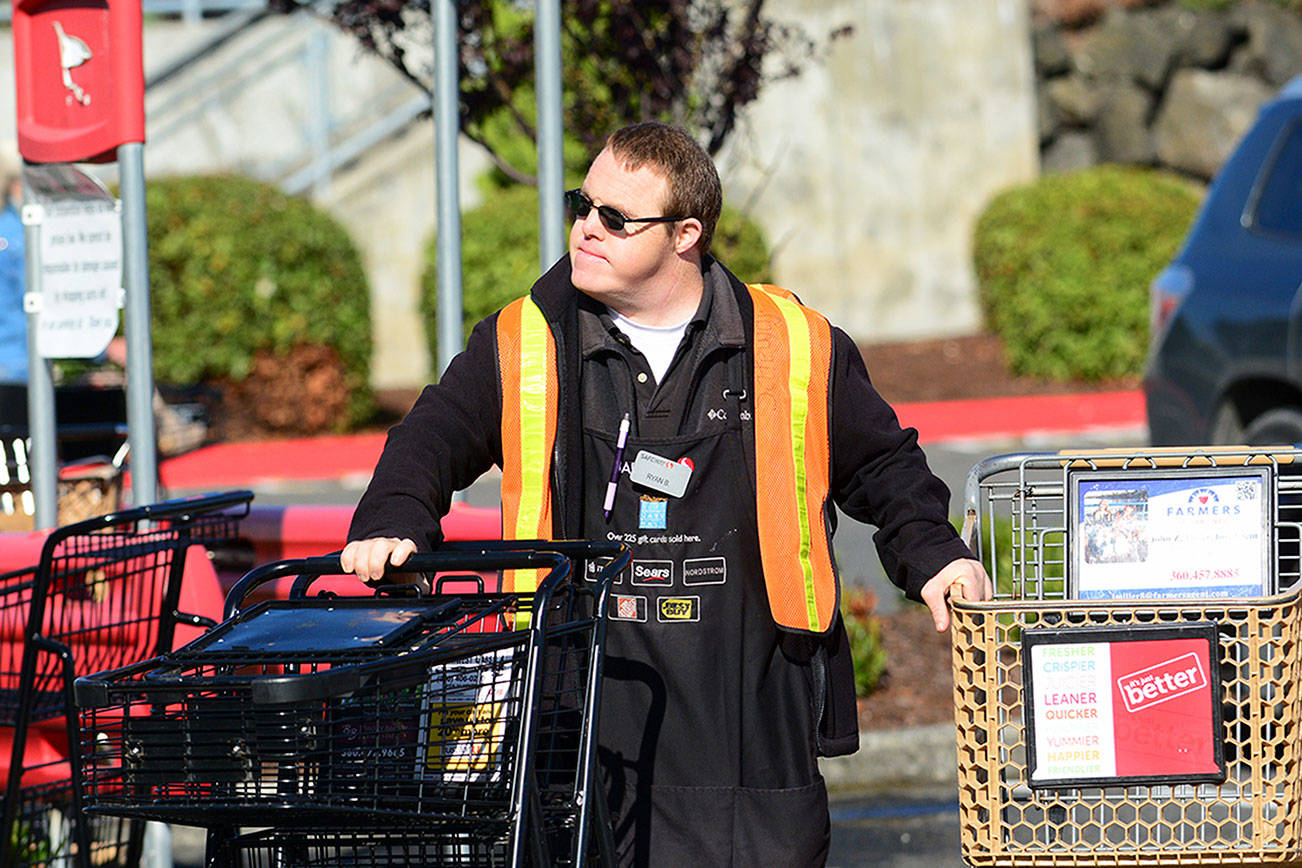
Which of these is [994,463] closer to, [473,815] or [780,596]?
[780,596]

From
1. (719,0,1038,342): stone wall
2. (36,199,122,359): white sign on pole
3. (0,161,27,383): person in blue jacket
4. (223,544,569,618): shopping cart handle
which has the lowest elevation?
(223,544,569,618): shopping cart handle

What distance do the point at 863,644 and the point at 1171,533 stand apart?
3860 mm

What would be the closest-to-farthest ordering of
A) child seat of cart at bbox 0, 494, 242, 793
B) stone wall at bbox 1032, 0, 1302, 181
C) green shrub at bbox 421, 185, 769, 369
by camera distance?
child seat of cart at bbox 0, 494, 242, 793, green shrub at bbox 421, 185, 769, 369, stone wall at bbox 1032, 0, 1302, 181

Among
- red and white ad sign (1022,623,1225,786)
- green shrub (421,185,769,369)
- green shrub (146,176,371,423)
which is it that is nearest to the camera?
red and white ad sign (1022,623,1225,786)

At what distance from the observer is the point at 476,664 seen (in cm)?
A: 304

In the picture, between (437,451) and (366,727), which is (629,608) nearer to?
(437,451)

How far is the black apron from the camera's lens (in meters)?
3.58

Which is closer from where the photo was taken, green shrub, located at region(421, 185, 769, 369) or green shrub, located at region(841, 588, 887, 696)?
green shrub, located at region(841, 588, 887, 696)

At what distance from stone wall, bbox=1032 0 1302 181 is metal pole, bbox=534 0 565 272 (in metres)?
15.7

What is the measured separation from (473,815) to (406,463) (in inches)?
34.4

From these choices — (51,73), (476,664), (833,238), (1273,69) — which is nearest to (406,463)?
(476,664)

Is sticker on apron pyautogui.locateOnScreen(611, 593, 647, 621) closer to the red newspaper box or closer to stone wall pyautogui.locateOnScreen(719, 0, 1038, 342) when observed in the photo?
the red newspaper box

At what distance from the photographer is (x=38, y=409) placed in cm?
555

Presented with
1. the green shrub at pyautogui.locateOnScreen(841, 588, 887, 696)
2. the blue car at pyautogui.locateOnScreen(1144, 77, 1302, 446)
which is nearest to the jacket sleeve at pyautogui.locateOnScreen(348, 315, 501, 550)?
the green shrub at pyautogui.locateOnScreen(841, 588, 887, 696)
